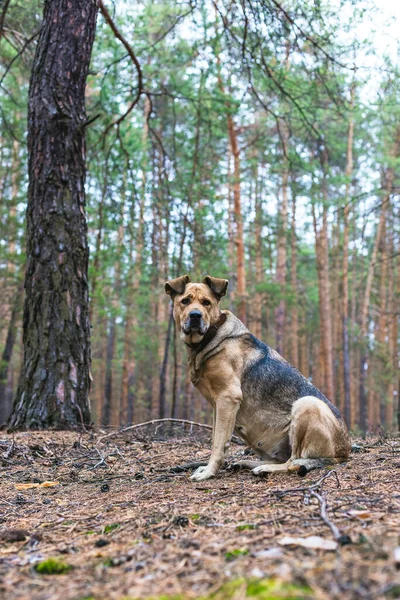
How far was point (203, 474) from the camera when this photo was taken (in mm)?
4527

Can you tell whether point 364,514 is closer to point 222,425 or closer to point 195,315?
point 222,425

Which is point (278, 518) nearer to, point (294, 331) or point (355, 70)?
point (355, 70)

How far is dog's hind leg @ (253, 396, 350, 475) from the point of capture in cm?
464

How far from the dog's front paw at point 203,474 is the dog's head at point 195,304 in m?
1.20

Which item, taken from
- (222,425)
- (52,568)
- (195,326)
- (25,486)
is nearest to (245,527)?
(52,568)

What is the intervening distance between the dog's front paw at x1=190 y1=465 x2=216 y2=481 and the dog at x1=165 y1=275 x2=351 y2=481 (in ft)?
0.03

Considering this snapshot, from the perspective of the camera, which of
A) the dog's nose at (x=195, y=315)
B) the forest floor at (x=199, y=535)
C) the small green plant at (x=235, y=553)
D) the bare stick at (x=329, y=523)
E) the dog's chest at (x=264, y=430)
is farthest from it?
the dog's chest at (x=264, y=430)

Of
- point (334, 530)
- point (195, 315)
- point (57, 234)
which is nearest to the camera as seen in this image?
point (334, 530)

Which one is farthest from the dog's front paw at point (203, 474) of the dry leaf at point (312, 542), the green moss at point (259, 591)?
the green moss at point (259, 591)

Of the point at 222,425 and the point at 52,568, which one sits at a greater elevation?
the point at 222,425

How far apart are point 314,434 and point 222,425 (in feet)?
2.83

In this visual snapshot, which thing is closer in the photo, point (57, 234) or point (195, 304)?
point (195, 304)

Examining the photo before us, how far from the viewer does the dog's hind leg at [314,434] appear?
464 centimetres

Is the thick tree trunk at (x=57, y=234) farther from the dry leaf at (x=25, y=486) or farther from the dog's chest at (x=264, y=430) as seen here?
the dog's chest at (x=264, y=430)
